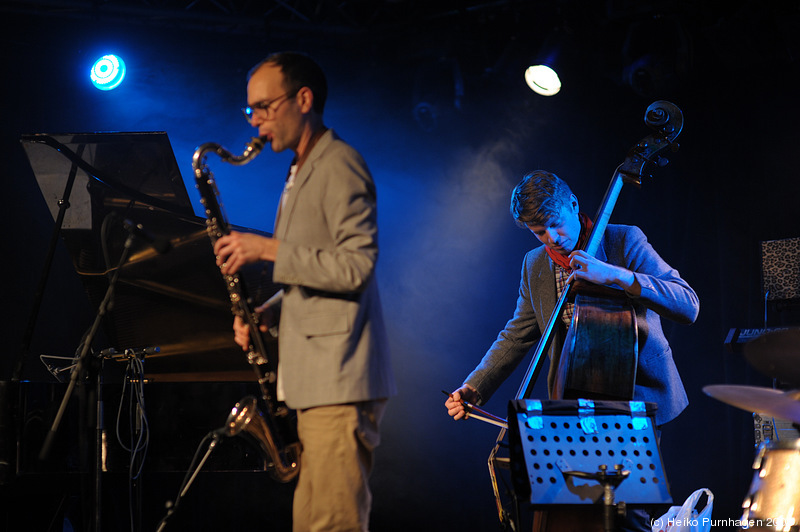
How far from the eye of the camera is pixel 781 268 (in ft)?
14.5

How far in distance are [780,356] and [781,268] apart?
1868 mm

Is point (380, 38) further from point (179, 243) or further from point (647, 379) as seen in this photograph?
point (647, 379)

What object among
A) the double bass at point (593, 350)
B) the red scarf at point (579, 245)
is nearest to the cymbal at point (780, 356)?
the double bass at point (593, 350)

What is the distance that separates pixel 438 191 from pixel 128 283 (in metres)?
2.42

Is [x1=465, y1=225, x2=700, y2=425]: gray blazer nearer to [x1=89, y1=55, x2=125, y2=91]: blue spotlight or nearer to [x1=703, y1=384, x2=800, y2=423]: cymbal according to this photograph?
[x1=703, y1=384, x2=800, y2=423]: cymbal

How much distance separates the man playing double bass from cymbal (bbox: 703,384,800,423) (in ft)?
2.09

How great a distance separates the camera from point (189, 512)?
4820mm

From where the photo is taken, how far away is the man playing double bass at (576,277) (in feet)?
9.96

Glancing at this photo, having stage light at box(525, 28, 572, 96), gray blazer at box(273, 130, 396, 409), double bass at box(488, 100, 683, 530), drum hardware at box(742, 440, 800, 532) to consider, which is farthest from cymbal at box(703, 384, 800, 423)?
stage light at box(525, 28, 572, 96)

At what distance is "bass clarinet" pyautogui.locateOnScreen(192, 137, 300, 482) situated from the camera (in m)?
2.14

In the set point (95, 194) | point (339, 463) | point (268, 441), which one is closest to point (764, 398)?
point (339, 463)

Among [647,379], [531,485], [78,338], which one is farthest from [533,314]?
[78,338]

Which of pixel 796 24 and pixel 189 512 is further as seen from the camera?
pixel 189 512

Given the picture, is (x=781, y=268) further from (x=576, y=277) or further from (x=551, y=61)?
(x=576, y=277)
